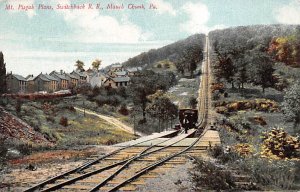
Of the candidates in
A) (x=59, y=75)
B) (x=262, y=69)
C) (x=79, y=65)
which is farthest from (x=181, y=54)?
(x=59, y=75)

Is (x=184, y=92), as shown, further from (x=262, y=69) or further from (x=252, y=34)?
(x=252, y=34)

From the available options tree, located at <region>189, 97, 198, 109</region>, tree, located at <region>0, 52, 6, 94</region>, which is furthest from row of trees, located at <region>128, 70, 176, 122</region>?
tree, located at <region>0, 52, 6, 94</region>

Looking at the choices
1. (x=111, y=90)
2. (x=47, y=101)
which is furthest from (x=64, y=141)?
(x=111, y=90)

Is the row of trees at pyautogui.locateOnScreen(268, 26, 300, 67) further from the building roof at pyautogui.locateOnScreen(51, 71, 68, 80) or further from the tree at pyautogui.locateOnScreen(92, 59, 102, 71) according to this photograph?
the building roof at pyautogui.locateOnScreen(51, 71, 68, 80)

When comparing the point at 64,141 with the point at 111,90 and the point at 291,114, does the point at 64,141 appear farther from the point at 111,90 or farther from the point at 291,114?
the point at 291,114

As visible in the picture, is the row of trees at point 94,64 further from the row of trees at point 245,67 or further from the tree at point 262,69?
the tree at point 262,69

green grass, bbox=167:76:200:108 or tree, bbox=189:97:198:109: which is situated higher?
green grass, bbox=167:76:200:108
